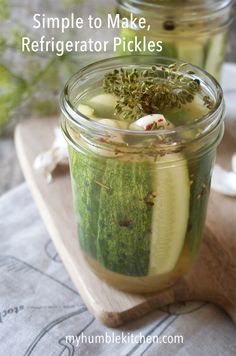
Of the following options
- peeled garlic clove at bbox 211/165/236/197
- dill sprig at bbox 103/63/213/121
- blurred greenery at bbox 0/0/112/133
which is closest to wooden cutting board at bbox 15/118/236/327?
peeled garlic clove at bbox 211/165/236/197

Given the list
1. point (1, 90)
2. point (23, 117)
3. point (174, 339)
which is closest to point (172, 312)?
point (174, 339)

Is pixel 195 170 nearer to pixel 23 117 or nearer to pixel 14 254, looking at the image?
pixel 14 254

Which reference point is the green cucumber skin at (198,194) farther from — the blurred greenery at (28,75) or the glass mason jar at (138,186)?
the blurred greenery at (28,75)

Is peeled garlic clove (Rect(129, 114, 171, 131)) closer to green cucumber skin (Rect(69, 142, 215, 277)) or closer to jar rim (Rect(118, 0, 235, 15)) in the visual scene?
green cucumber skin (Rect(69, 142, 215, 277))

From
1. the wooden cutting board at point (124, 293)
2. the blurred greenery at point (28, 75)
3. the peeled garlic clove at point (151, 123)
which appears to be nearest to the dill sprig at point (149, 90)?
the peeled garlic clove at point (151, 123)

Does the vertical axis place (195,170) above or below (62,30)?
above

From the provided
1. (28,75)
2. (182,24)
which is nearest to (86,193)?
(182,24)

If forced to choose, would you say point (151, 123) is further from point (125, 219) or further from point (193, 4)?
point (193, 4)

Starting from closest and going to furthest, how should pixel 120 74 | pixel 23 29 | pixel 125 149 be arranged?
pixel 125 149, pixel 120 74, pixel 23 29
